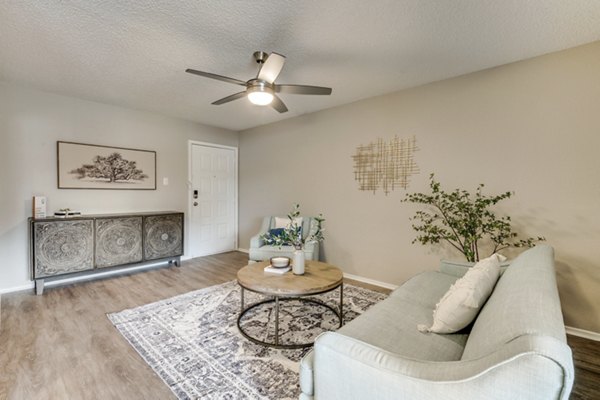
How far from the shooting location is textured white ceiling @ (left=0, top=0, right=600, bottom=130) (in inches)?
75.0

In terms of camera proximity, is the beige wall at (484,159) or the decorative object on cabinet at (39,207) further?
the decorative object on cabinet at (39,207)

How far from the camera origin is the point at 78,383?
173 cm

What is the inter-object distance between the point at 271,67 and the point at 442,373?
2.15 metres

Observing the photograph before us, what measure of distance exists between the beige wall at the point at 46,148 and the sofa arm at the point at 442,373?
402cm

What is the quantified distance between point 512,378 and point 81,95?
15.4 ft

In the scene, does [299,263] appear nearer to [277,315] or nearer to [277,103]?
[277,315]

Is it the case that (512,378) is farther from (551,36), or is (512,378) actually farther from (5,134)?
(5,134)

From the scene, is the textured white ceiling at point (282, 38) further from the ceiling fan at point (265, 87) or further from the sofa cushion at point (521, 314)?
the sofa cushion at point (521, 314)

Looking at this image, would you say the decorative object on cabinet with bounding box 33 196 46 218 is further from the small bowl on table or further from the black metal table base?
the small bowl on table

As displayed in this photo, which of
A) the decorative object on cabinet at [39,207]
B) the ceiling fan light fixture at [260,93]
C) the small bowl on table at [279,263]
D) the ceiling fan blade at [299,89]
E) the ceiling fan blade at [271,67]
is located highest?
the ceiling fan blade at [271,67]

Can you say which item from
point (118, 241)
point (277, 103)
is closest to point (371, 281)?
point (277, 103)

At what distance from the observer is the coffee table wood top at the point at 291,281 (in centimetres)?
205

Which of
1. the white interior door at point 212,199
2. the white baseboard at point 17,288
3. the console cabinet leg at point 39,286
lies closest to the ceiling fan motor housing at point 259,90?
the white interior door at point 212,199

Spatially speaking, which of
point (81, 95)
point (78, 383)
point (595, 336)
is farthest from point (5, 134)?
point (595, 336)
